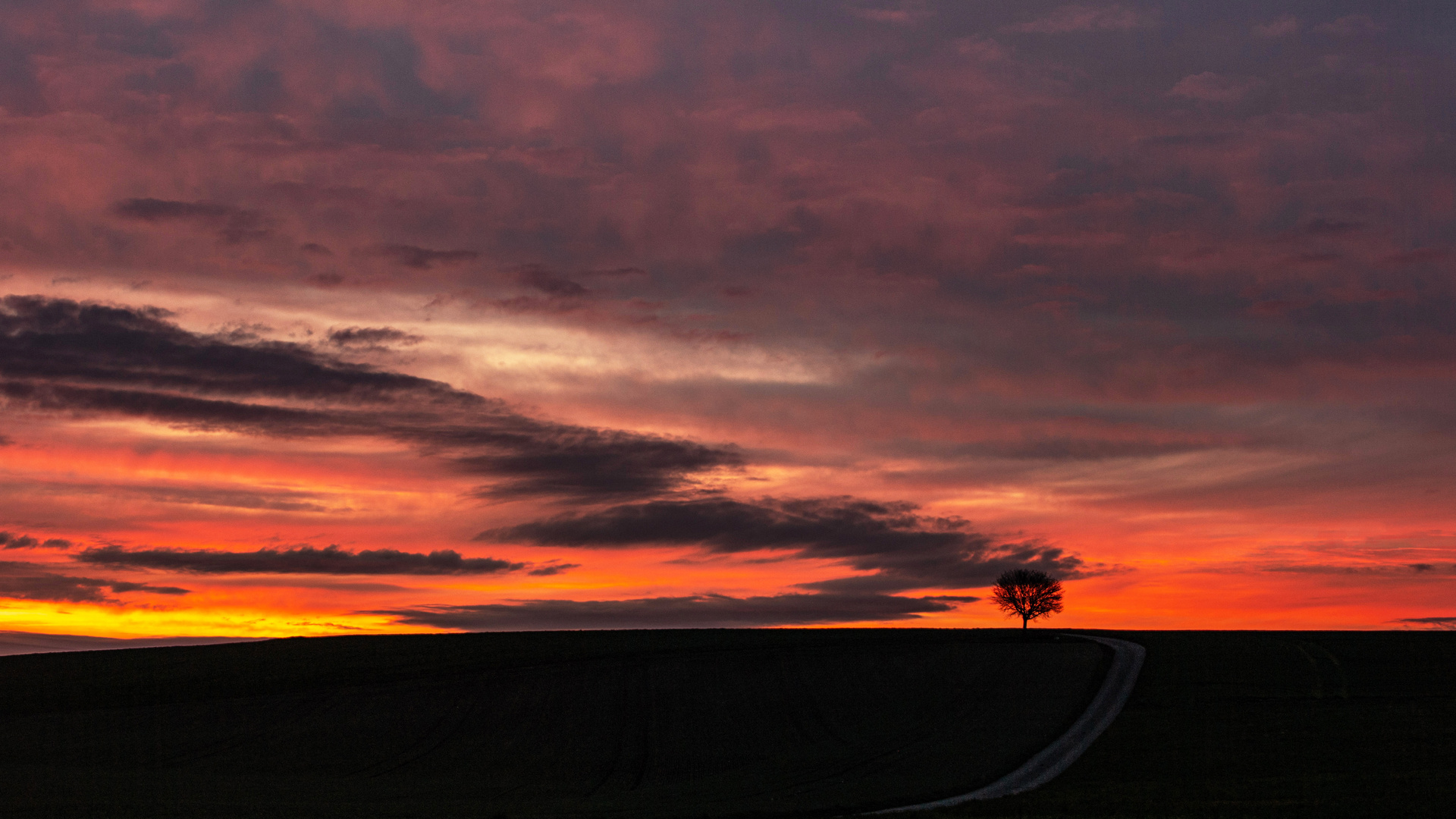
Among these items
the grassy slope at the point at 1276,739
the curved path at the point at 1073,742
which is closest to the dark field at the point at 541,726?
the curved path at the point at 1073,742

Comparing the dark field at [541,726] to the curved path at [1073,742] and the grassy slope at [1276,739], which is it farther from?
the grassy slope at [1276,739]

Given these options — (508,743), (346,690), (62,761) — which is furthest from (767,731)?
(62,761)

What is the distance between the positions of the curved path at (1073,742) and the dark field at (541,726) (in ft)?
2.96

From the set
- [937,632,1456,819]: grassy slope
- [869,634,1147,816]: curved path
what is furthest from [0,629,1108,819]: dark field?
[937,632,1456,819]: grassy slope

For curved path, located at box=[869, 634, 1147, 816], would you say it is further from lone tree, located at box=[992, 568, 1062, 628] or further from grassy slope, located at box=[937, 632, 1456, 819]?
lone tree, located at box=[992, 568, 1062, 628]

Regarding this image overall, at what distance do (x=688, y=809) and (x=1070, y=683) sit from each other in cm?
3415

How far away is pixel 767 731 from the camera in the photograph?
55.7 metres

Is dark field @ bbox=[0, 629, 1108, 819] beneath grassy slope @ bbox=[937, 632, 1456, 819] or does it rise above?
beneath

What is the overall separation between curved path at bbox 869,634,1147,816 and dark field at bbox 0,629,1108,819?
902mm

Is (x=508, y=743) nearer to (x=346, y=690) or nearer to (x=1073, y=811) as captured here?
(x=346, y=690)

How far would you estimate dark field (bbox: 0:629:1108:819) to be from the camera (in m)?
41.4

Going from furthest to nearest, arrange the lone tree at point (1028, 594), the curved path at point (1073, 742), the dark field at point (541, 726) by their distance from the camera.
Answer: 1. the lone tree at point (1028, 594)
2. the dark field at point (541, 726)
3. the curved path at point (1073, 742)

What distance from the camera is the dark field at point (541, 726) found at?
41.4m

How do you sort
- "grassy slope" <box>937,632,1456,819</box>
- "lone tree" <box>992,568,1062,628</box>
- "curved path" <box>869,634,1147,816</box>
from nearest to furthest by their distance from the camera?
1. "grassy slope" <box>937,632,1456,819</box>
2. "curved path" <box>869,634,1147,816</box>
3. "lone tree" <box>992,568,1062,628</box>
